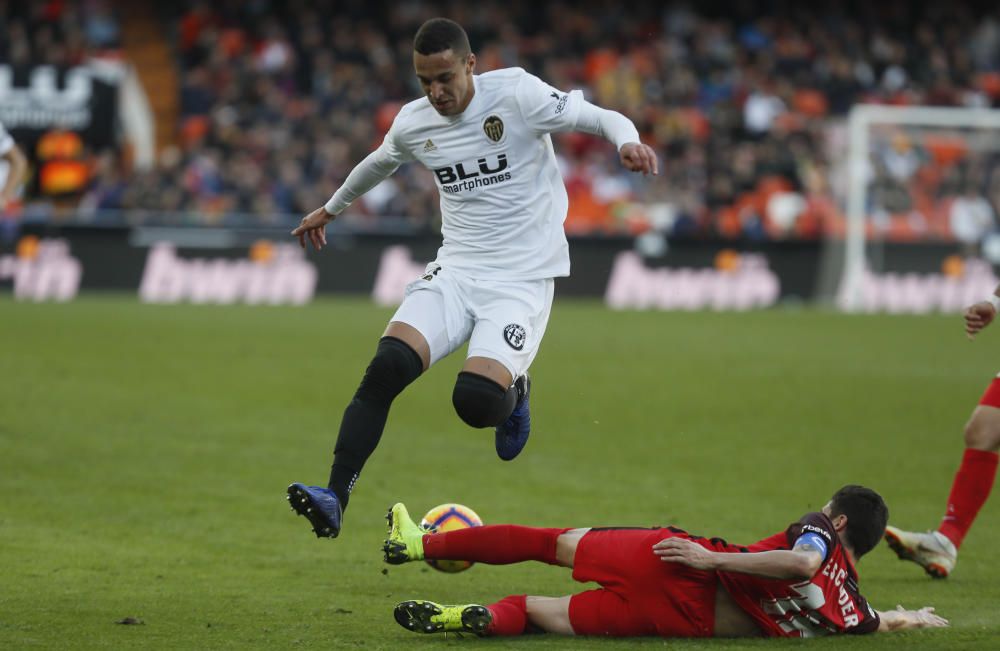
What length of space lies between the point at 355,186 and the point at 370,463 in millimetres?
3889

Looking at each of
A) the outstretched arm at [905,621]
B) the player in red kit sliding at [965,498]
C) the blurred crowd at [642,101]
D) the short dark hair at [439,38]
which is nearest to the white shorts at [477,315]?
the short dark hair at [439,38]

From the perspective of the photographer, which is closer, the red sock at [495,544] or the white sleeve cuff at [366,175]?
the red sock at [495,544]

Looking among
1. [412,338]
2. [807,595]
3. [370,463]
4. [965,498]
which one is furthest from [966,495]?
[370,463]

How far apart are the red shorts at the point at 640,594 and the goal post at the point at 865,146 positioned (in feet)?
65.3

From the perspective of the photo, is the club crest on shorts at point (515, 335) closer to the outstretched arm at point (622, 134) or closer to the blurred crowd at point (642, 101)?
the outstretched arm at point (622, 134)

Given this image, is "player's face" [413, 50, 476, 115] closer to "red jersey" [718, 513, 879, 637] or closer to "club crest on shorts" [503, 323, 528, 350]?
"club crest on shorts" [503, 323, 528, 350]

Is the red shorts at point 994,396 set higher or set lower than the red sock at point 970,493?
higher

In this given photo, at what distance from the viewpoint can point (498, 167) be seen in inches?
270

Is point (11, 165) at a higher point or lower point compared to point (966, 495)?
higher

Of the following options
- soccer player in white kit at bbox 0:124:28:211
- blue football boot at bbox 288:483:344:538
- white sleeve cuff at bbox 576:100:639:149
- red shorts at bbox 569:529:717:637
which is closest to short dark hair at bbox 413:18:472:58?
white sleeve cuff at bbox 576:100:639:149

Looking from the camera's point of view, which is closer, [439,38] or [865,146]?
[439,38]

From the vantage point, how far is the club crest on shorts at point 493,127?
22.3 ft

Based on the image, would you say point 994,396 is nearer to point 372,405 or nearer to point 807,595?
point 807,595

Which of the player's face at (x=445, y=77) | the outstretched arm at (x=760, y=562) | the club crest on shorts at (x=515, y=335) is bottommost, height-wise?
the outstretched arm at (x=760, y=562)
